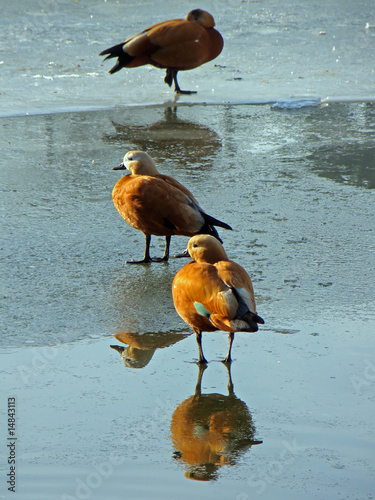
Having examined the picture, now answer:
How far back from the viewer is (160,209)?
489cm

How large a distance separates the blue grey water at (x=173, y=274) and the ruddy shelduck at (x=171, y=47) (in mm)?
356

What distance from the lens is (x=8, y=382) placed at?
11.5 ft

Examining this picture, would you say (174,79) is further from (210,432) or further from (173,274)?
(210,432)

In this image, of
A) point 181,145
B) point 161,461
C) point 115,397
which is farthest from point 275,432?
point 181,145

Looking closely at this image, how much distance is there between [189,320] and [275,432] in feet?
2.70

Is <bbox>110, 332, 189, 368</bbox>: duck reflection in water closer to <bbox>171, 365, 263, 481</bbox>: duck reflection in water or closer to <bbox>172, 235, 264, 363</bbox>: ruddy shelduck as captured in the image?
<bbox>172, 235, 264, 363</bbox>: ruddy shelduck

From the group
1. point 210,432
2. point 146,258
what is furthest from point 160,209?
point 210,432

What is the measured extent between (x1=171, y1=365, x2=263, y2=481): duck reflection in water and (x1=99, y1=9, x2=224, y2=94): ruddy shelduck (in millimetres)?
6305

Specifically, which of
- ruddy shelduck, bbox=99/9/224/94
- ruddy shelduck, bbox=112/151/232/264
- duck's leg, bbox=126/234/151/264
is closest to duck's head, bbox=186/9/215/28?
ruddy shelduck, bbox=99/9/224/94

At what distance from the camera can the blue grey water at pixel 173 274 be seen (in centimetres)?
297

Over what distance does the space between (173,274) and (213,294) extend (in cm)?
139

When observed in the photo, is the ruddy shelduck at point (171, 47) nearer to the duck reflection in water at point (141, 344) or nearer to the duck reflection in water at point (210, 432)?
the duck reflection in water at point (141, 344)

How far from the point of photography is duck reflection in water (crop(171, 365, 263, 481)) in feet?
9.69

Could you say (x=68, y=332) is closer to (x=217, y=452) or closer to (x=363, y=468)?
(x=217, y=452)
